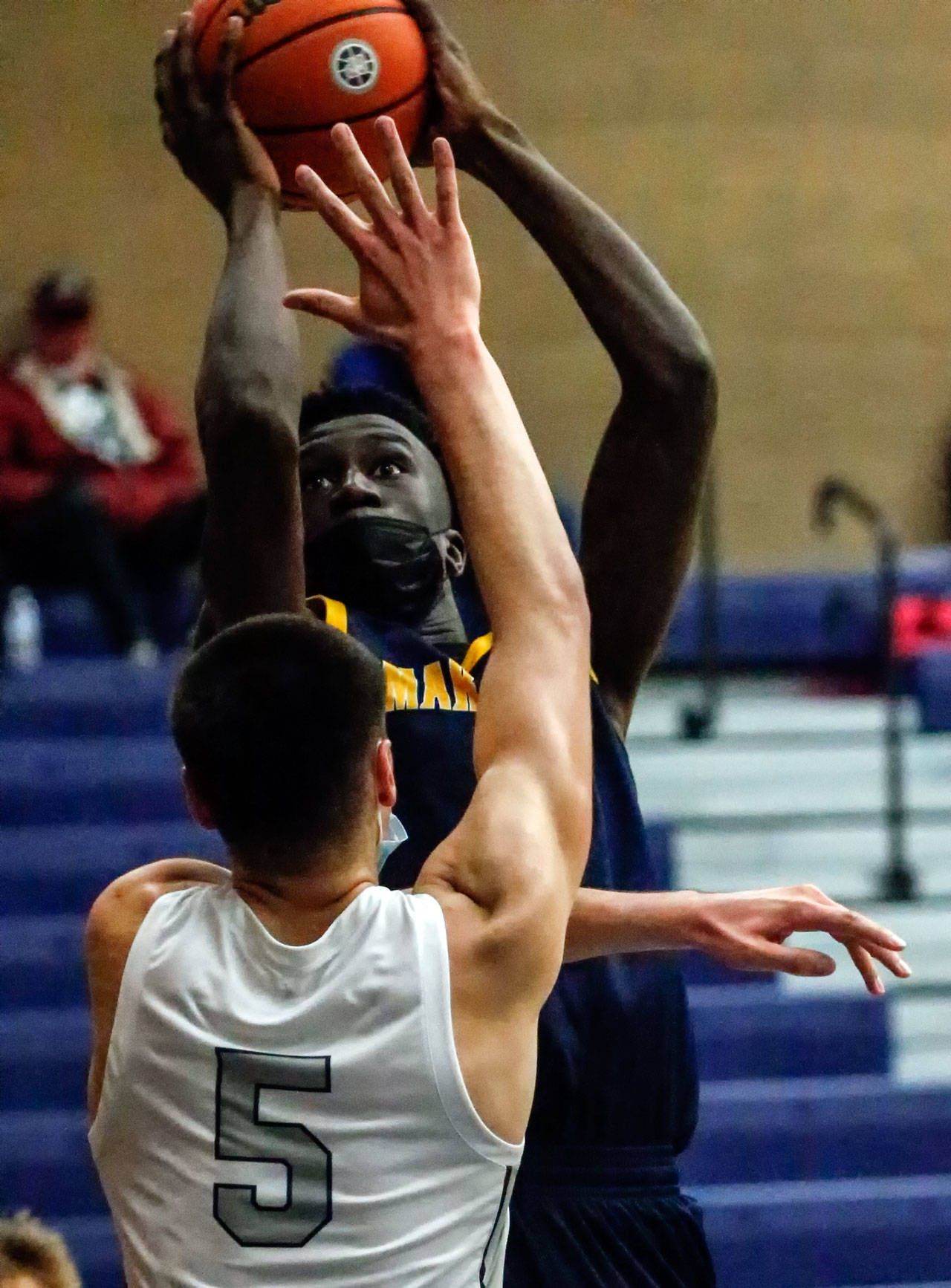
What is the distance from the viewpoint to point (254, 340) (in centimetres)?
232

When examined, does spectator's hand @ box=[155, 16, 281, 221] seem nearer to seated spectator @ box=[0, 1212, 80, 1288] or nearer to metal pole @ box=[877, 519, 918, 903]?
seated spectator @ box=[0, 1212, 80, 1288]

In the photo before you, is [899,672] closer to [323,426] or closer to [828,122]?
[828,122]

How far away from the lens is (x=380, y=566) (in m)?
2.60

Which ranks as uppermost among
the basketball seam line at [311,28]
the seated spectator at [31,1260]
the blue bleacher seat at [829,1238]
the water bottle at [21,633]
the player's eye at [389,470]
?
the basketball seam line at [311,28]

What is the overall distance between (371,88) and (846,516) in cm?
656

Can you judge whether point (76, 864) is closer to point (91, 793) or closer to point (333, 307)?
point (91, 793)

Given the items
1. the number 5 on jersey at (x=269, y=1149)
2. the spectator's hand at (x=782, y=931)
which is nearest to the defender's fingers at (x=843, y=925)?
the spectator's hand at (x=782, y=931)

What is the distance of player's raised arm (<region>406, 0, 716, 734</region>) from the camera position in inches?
97.0

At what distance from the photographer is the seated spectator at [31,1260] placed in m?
2.41

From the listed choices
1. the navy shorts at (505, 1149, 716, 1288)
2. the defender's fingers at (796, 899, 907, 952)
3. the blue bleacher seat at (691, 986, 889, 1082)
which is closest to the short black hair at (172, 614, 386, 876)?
the defender's fingers at (796, 899, 907, 952)

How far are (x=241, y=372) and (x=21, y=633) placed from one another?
503 cm

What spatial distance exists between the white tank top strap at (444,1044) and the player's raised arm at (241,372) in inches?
28.0

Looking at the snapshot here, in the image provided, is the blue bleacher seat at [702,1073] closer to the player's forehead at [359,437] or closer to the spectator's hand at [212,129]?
the player's forehead at [359,437]

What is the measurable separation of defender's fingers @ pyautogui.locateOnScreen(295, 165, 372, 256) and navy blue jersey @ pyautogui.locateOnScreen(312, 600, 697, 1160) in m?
0.67
